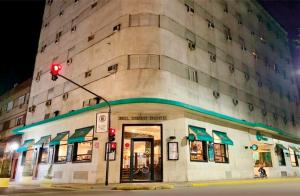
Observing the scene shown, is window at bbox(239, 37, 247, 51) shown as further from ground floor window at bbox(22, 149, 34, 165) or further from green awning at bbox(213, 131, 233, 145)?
ground floor window at bbox(22, 149, 34, 165)

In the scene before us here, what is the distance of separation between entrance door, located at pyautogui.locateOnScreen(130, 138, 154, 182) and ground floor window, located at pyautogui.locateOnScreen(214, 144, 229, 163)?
18.7 feet

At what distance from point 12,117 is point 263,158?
1225 inches

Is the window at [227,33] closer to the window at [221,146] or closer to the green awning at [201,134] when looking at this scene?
the window at [221,146]

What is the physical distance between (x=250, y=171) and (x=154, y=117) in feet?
35.4

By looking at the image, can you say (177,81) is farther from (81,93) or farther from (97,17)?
(97,17)

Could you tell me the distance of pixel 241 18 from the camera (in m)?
29.8

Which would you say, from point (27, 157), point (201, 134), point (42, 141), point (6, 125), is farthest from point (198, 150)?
point (6, 125)

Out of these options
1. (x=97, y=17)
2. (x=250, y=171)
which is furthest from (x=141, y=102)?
(x=250, y=171)

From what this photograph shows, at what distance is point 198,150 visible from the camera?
62.0 feet

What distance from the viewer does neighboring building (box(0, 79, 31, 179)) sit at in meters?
29.5

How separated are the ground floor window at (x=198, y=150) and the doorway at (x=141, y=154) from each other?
2.41m

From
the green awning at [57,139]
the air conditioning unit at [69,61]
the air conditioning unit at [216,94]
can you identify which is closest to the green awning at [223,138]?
the air conditioning unit at [216,94]

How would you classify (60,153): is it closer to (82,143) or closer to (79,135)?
(82,143)

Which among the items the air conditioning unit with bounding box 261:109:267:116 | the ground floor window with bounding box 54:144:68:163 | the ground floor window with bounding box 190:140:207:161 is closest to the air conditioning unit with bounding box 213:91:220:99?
the ground floor window with bounding box 190:140:207:161
